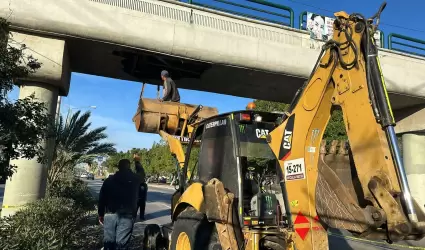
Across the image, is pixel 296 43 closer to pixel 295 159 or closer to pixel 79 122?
pixel 295 159

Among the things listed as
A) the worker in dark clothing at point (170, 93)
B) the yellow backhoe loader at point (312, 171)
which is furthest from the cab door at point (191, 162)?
the worker in dark clothing at point (170, 93)

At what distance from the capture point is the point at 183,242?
540cm

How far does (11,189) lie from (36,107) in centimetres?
517

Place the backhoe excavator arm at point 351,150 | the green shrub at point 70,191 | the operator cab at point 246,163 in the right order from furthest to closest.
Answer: the green shrub at point 70,191, the operator cab at point 246,163, the backhoe excavator arm at point 351,150

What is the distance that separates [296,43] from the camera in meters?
11.2

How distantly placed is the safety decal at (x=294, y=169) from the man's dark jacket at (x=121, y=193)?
3.55 metres

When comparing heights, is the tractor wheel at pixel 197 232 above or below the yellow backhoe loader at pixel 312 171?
below

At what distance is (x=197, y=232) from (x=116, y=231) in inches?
91.8

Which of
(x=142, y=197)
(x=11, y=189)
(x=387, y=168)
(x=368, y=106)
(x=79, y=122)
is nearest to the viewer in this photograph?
(x=387, y=168)

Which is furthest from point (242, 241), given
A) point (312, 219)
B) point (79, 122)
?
point (79, 122)

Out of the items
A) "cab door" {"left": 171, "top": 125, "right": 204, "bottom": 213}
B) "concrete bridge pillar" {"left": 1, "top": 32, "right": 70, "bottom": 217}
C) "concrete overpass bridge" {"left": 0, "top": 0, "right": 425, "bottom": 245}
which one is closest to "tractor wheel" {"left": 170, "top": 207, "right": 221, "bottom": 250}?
"cab door" {"left": 171, "top": 125, "right": 204, "bottom": 213}

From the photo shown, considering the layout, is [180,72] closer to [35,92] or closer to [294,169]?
[35,92]

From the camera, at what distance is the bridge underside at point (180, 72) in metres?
10.1

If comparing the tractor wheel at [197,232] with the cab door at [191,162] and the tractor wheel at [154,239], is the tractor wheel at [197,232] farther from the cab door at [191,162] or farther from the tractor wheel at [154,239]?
the tractor wheel at [154,239]
